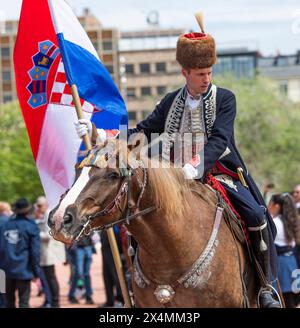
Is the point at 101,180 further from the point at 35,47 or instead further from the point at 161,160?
the point at 35,47

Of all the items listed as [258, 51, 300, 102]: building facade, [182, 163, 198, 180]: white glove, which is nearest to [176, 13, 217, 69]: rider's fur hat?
[182, 163, 198, 180]: white glove

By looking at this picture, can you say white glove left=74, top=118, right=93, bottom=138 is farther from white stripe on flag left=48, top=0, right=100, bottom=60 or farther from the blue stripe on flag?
white stripe on flag left=48, top=0, right=100, bottom=60

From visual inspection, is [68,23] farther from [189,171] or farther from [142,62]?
[142,62]

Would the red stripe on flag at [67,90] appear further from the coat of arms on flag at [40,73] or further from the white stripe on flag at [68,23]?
the white stripe on flag at [68,23]

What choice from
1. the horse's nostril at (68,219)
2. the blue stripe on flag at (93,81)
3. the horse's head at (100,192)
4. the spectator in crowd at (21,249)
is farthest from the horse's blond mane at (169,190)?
the spectator in crowd at (21,249)

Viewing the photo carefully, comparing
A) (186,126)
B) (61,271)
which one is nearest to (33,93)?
(186,126)

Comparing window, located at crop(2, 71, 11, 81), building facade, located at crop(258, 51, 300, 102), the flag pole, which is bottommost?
window, located at crop(2, 71, 11, 81)

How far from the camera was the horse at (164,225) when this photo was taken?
6.61 metres

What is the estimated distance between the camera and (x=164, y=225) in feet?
23.0

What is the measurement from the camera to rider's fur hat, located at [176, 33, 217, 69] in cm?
749

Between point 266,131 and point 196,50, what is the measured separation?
6139 cm

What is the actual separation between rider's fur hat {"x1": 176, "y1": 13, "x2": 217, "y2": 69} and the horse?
0.87 meters

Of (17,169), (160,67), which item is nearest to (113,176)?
(17,169)

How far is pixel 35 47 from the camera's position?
29.7 ft
